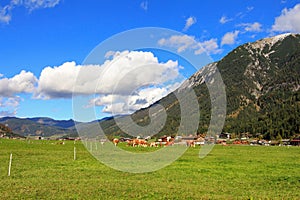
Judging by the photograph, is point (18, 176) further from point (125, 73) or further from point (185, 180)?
point (125, 73)

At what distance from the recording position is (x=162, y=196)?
16.0 metres

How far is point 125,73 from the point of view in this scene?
32.1 meters

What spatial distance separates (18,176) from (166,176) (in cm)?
916

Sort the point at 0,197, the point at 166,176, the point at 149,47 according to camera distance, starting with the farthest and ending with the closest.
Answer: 1. the point at 149,47
2. the point at 166,176
3. the point at 0,197

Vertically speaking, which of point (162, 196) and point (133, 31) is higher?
point (133, 31)

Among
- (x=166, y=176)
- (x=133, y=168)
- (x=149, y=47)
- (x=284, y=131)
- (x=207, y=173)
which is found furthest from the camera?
(x=284, y=131)

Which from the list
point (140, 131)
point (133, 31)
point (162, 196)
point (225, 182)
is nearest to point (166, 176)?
point (225, 182)

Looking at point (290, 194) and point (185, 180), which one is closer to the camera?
point (290, 194)

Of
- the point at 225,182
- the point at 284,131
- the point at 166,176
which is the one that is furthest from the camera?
the point at 284,131

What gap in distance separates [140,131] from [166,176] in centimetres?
2235

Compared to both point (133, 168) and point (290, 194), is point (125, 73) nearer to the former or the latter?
point (133, 168)

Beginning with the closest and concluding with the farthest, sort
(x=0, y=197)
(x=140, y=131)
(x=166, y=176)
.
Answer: (x=0, y=197)
(x=166, y=176)
(x=140, y=131)

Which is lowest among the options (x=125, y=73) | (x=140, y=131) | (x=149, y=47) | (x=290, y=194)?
(x=290, y=194)

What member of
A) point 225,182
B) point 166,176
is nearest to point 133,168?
point 166,176
